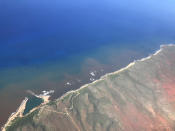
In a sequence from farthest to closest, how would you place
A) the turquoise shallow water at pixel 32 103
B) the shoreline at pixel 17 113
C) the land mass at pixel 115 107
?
the turquoise shallow water at pixel 32 103, the land mass at pixel 115 107, the shoreline at pixel 17 113

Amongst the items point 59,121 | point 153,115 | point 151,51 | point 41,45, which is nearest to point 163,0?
point 151,51

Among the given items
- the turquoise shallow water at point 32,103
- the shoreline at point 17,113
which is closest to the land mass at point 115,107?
the shoreline at point 17,113

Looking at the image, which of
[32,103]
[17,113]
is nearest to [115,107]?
[32,103]

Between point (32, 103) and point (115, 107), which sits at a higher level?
point (32, 103)

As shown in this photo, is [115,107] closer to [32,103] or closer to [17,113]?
[32,103]

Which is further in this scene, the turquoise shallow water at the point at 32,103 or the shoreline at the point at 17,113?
the turquoise shallow water at the point at 32,103

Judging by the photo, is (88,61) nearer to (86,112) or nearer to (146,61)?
(146,61)

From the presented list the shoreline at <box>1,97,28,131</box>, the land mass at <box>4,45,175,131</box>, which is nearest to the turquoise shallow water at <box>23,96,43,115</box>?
the shoreline at <box>1,97,28,131</box>

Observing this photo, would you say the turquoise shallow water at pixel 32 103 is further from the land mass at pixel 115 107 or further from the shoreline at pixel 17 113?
the land mass at pixel 115 107
